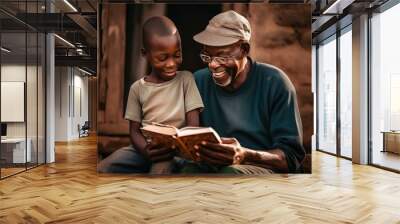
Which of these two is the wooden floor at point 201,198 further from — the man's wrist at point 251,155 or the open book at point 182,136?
the open book at point 182,136

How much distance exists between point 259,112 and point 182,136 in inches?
51.7

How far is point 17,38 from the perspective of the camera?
7.62 metres

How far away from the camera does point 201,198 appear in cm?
536

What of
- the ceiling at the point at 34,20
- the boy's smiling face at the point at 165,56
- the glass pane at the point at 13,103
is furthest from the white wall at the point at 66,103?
the boy's smiling face at the point at 165,56

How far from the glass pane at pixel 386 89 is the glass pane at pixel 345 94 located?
87 cm

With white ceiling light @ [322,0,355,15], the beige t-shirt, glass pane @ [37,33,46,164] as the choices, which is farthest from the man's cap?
glass pane @ [37,33,46,164]

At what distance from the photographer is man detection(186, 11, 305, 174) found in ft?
22.2

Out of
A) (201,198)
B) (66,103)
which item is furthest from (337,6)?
(66,103)

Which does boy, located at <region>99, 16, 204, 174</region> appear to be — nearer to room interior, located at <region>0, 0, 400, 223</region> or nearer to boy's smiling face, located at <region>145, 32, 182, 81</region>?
boy's smiling face, located at <region>145, 32, 182, 81</region>

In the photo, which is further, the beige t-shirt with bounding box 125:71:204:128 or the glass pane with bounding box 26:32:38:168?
the glass pane with bounding box 26:32:38:168

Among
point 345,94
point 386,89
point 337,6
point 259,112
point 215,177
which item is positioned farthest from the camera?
point 345,94

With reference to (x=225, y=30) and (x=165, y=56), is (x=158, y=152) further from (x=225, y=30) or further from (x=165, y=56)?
(x=225, y=30)

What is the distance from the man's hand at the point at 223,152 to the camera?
6699mm

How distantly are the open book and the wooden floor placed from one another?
20.8 inches
